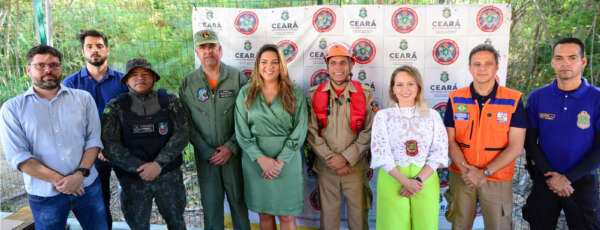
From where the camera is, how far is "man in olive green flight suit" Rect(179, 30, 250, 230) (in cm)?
309

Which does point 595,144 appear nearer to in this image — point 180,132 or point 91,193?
point 180,132

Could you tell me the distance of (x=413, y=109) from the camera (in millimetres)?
2668

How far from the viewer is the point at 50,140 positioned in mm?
2518

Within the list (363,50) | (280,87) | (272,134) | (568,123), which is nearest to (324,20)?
(363,50)

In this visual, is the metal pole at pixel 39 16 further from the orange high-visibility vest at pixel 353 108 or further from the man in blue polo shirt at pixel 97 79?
the orange high-visibility vest at pixel 353 108

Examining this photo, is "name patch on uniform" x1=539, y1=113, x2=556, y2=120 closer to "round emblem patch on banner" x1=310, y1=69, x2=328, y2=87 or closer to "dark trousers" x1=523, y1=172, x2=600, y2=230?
"dark trousers" x1=523, y1=172, x2=600, y2=230

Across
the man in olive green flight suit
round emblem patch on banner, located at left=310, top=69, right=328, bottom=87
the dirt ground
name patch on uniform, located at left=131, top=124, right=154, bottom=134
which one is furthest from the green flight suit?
the dirt ground

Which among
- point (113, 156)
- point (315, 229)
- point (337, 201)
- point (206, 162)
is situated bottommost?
point (315, 229)

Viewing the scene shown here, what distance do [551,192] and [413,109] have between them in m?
1.29

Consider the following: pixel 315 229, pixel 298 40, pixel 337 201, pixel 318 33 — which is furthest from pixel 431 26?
pixel 315 229

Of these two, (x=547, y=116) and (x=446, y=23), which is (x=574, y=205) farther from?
(x=446, y=23)

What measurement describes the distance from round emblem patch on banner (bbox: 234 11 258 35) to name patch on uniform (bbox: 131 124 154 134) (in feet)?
5.27

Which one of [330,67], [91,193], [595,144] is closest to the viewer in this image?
[595,144]

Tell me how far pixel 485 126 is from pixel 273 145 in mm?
1740
